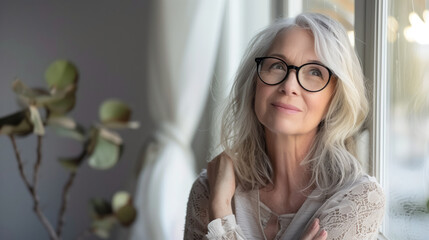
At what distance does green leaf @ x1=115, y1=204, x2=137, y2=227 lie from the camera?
24.4 inches

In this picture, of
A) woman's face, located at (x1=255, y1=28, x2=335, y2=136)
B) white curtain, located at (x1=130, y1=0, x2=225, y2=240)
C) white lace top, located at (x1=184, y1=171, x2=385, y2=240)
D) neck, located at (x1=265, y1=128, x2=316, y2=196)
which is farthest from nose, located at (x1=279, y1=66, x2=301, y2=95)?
white curtain, located at (x1=130, y1=0, x2=225, y2=240)

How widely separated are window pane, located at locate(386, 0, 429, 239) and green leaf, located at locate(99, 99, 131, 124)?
0.84m

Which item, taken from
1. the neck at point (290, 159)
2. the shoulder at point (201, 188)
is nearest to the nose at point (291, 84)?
the neck at point (290, 159)

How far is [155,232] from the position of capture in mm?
3186

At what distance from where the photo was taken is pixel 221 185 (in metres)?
1.52

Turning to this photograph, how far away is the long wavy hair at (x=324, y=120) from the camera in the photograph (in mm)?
1411

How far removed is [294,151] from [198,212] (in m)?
0.32

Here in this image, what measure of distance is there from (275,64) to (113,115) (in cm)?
90

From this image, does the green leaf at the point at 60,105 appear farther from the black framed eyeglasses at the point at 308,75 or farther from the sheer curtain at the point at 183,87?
the sheer curtain at the point at 183,87

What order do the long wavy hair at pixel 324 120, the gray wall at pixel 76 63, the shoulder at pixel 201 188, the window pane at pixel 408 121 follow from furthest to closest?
the gray wall at pixel 76 63 < the shoulder at pixel 201 188 < the long wavy hair at pixel 324 120 < the window pane at pixel 408 121

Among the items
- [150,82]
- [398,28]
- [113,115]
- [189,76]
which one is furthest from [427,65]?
[150,82]

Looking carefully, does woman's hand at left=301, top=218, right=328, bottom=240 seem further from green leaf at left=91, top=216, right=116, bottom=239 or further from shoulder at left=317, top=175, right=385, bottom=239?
green leaf at left=91, top=216, right=116, bottom=239

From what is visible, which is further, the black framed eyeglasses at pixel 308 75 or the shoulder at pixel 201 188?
the shoulder at pixel 201 188

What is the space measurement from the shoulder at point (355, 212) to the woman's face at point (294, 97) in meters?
0.19
